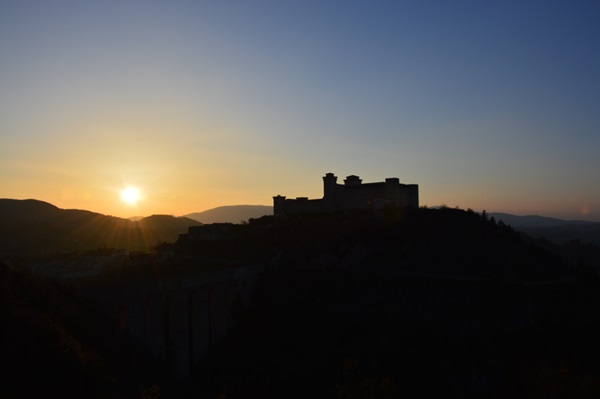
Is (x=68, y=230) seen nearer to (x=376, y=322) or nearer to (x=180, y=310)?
(x=180, y=310)

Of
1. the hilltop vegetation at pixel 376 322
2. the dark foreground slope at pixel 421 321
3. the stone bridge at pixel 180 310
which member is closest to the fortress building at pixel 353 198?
the hilltop vegetation at pixel 376 322

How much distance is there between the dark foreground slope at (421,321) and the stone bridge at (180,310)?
4.41ft

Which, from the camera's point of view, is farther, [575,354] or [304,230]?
[304,230]

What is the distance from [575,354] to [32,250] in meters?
71.4

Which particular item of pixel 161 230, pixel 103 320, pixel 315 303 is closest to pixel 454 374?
pixel 315 303

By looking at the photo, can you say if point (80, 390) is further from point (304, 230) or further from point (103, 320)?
point (304, 230)

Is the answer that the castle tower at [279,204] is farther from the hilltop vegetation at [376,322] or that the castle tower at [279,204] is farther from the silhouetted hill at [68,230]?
the silhouetted hill at [68,230]

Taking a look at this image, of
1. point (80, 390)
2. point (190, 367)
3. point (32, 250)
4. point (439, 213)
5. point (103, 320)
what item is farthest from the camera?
point (32, 250)

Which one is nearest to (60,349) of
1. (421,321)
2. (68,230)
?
(421,321)

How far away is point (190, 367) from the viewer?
108 feet

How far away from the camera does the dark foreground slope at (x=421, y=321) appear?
2700 centimetres

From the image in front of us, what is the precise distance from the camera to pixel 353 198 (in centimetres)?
5544

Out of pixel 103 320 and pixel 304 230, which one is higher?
pixel 304 230

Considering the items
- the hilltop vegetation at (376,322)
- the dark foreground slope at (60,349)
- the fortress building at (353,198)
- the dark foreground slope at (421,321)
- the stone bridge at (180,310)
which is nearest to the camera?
the dark foreground slope at (60,349)
